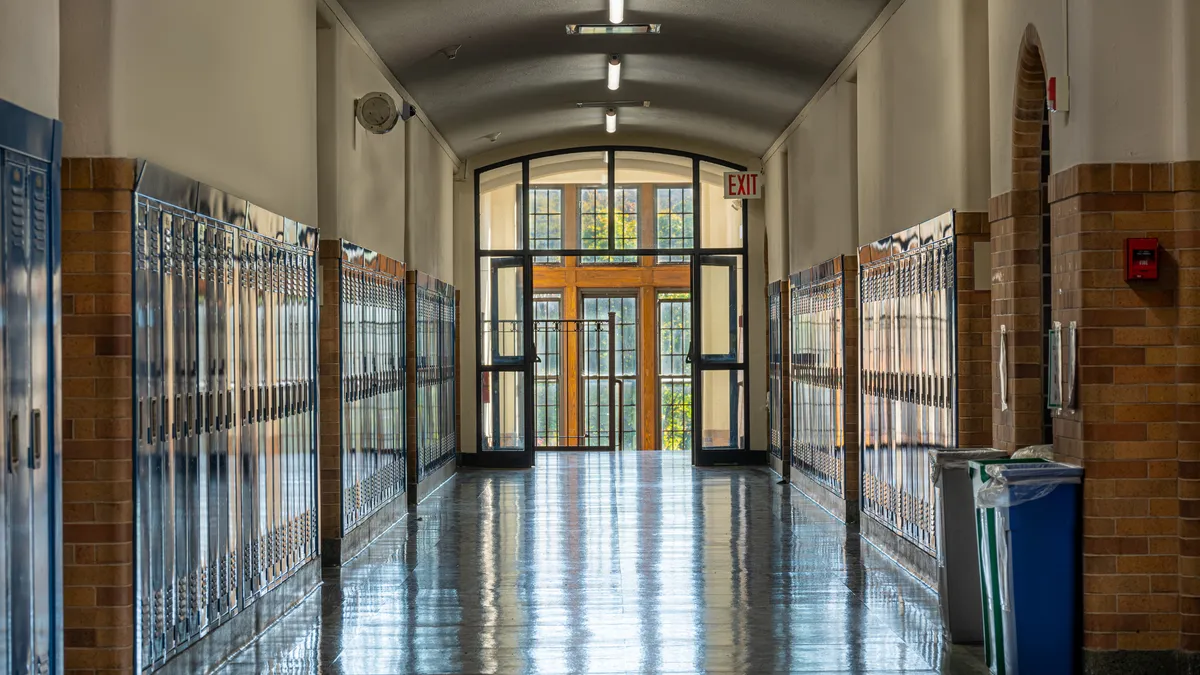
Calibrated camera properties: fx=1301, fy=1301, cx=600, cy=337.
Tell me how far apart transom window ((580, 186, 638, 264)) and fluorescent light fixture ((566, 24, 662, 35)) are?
18.6 feet

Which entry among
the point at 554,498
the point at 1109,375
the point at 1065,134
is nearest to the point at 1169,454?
the point at 1109,375

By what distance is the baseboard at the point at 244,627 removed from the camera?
210 inches

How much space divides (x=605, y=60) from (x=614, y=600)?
18.9ft

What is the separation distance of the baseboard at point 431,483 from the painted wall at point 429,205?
6.67ft

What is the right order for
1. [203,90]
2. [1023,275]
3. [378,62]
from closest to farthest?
[203,90] < [1023,275] < [378,62]

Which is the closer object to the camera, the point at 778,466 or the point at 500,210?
the point at 778,466

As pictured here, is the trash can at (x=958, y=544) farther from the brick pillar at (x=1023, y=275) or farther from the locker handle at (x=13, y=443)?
the locker handle at (x=13, y=443)

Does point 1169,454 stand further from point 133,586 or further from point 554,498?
point 554,498

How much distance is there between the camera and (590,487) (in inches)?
516

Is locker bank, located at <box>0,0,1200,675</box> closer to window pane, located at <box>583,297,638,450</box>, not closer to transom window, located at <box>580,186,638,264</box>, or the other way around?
transom window, located at <box>580,186,638,264</box>

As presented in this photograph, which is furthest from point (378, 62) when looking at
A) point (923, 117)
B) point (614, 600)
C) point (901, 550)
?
point (901, 550)

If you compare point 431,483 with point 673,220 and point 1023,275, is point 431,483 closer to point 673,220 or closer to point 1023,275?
point 673,220

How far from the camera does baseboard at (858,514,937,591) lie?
750 cm

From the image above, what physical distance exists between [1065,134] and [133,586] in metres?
4.07
